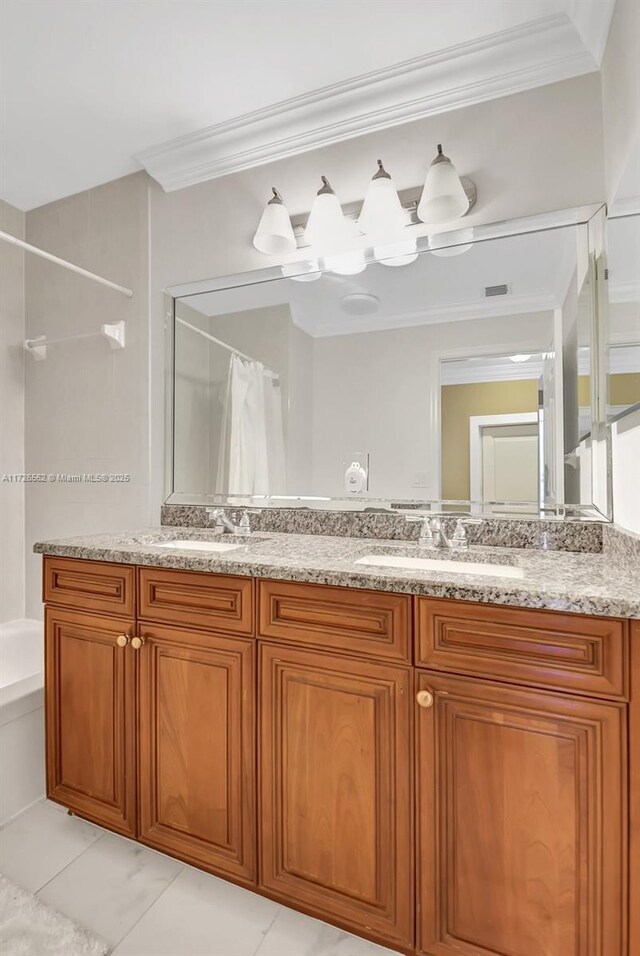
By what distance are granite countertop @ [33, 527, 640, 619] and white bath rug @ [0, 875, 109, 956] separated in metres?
0.91

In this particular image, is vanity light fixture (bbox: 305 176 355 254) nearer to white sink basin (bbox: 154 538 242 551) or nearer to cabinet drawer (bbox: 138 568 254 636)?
white sink basin (bbox: 154 538 242 551)

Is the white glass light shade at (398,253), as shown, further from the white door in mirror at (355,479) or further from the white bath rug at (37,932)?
the white bath rug at (37,932)

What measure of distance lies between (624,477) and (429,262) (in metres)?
0.94

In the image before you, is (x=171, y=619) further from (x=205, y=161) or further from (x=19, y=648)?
(x=205, y=161)

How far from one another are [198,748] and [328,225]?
1.76m

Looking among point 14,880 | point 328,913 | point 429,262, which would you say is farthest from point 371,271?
point 14,880

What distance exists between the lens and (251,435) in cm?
204

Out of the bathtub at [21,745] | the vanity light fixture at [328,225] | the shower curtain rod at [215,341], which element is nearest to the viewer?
the bathtub at [21,745]

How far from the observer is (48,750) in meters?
1.64

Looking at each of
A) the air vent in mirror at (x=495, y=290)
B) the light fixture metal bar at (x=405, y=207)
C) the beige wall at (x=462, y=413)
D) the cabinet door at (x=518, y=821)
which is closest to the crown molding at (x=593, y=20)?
the light fixture metal bar at (x=405, y=207)

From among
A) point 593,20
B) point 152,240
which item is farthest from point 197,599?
point 593,20

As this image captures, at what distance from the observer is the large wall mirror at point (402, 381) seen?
154 centimetres

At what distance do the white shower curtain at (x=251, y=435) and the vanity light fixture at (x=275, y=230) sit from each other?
0.44m

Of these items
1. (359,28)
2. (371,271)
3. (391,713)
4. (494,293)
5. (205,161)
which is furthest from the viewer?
(205,161)
